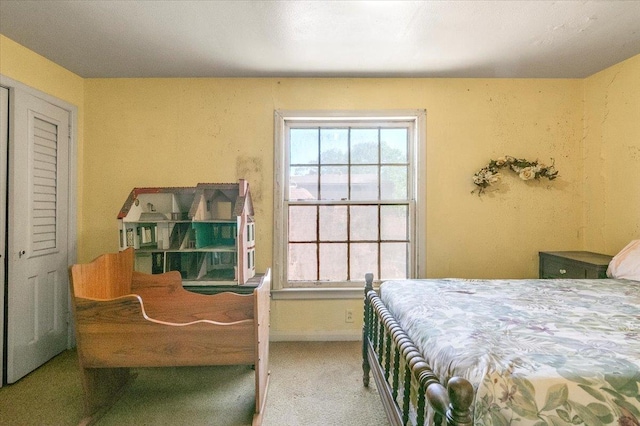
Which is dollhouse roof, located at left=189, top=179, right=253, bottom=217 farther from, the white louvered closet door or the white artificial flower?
the white artificial flower

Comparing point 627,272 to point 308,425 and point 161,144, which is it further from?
point 161,144

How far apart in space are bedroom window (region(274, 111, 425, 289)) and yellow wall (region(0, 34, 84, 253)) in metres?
1.86

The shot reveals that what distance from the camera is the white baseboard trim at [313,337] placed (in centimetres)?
327

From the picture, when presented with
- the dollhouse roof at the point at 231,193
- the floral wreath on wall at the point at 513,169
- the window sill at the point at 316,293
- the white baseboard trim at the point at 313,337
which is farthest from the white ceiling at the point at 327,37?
the white baseboard trim at the point at 313,337

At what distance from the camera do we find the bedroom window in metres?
3.36

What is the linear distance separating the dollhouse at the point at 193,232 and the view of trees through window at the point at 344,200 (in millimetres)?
522

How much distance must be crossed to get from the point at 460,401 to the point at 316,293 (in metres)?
2.43

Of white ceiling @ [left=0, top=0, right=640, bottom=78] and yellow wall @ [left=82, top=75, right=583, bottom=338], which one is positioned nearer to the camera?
white ceiling @ [left=0, top=0, right=640, bottom=78]

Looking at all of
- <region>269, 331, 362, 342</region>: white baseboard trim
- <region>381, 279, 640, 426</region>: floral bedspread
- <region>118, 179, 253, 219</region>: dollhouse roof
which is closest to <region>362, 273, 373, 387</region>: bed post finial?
<region>381, 279, 640, 426</region>: floral bedspread

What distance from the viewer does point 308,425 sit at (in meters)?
2.03

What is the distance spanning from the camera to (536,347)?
1235 mm

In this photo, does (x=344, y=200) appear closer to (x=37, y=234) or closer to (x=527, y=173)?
(x=527, y=173)

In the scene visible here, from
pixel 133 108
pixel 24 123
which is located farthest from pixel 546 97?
pixel 24 123

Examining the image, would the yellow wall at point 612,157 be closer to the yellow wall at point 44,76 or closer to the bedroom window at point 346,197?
the bedroom window at point 346,197
